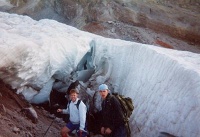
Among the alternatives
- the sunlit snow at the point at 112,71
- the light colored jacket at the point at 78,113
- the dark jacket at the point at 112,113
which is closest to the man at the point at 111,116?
the dark jacket at the point at 112,113

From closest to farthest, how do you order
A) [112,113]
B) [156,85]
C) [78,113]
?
[112,113], [78,113], [156,85]

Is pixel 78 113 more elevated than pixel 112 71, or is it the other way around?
pixel 78 113

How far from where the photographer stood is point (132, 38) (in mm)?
13875

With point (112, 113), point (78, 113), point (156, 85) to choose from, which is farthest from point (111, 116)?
point (156, 85)

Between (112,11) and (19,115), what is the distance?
10.8m

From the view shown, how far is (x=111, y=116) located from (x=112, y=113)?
0.06 meters

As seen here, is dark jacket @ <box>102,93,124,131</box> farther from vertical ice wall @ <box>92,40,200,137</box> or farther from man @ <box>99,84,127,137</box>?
vertical ice wall @ <box>92,40,200,137</box>

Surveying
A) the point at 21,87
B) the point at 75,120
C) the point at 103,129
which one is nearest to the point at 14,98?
the point at 21,87

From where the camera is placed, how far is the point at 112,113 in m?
4.72

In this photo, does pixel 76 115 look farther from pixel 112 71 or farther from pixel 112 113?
pixel 112 71

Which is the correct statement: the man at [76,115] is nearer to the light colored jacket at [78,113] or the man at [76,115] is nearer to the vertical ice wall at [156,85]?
the light colored jacket at [78,113]

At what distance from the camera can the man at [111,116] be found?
15.2 ft

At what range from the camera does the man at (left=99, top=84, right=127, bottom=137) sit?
15.2ft

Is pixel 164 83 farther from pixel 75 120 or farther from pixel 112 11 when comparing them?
pixel 112 11
